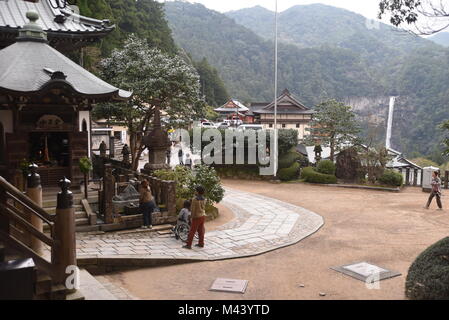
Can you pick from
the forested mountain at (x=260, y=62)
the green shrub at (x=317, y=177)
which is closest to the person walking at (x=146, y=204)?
the green shrub at (x=317, y=177)

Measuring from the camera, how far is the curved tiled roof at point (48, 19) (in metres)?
14.8

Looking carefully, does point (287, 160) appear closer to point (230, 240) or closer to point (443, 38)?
point (230, 240)

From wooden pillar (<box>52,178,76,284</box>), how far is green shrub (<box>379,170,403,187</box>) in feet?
69.5

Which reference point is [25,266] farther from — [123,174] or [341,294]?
[123,174]

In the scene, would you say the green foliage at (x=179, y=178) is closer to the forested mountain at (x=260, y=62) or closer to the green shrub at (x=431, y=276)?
the green shrub at (x=431, y=276)

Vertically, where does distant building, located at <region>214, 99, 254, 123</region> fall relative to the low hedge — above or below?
above

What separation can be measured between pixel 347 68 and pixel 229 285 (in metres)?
85.7

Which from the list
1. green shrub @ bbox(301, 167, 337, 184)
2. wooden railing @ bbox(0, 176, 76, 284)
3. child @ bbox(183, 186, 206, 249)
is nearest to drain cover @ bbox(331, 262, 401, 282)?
child @ bbox(183, 186, 206, 249)

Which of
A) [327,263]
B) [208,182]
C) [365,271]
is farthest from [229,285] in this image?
[208,182]

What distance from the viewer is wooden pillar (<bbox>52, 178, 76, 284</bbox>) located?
6223 millimetres

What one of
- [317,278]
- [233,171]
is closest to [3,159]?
[317,278]

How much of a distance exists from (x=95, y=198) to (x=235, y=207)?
242 inches

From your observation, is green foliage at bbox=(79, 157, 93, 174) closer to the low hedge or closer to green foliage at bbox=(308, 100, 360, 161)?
the low hedge

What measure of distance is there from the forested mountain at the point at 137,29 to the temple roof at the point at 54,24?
15.4 m
